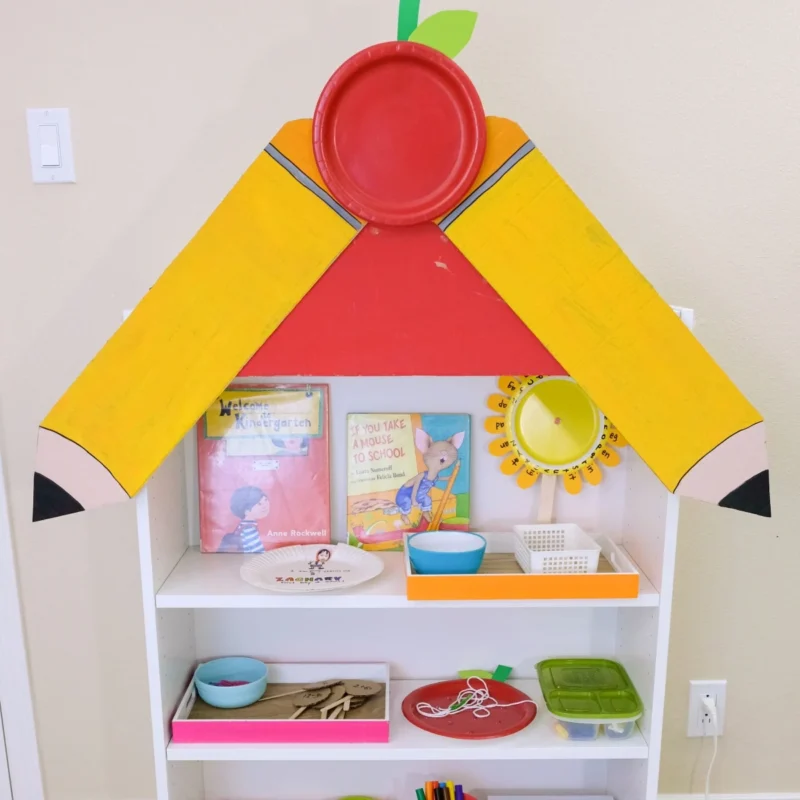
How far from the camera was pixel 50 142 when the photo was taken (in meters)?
1.18

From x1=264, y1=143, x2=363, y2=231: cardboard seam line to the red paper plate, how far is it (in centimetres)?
72

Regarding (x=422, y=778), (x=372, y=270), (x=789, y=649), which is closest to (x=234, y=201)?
(x=372, y=270)

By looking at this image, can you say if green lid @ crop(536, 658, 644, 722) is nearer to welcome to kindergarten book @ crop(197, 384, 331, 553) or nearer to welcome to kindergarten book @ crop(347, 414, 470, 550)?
welcome to kindergarten book @ crop(347, 414, 470, 550)

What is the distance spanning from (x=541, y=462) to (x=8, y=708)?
3.31ft

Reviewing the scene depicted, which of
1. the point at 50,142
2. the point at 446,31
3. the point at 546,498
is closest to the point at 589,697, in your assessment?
the point at 546,498

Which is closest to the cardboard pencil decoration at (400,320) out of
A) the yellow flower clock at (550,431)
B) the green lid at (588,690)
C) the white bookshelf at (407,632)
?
the white bookshelf at (407,632)

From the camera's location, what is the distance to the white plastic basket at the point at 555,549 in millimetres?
1085

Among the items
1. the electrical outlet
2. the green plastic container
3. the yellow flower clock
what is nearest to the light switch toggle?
the yellow flower clock

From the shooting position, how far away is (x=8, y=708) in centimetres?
136

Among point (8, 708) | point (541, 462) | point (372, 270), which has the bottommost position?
point (8, 708)

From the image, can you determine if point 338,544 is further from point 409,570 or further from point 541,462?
point 541,462

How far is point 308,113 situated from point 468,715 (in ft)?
3.08

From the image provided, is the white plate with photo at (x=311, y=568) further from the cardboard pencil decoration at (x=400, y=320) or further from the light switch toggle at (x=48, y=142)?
the light switch toggle at (x=48, y=142)

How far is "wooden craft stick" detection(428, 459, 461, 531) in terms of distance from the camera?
123 cm
